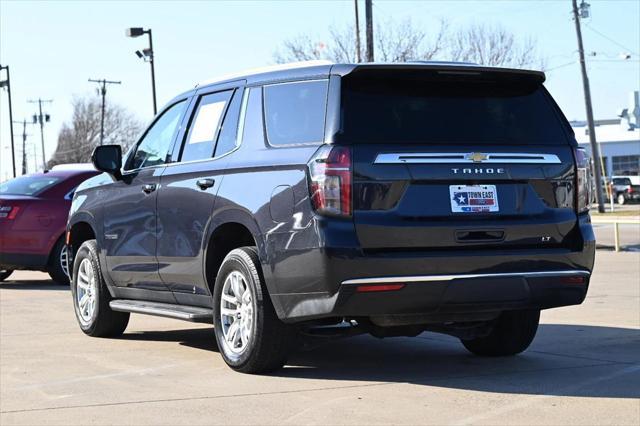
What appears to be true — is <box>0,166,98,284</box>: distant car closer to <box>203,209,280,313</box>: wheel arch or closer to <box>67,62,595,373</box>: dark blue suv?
<box>67,62,595,373</box>: dark blue suv

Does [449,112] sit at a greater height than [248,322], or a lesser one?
greater

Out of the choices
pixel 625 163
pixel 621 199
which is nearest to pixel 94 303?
pixel 621 199

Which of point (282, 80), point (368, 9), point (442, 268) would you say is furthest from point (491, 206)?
point (368, 9)

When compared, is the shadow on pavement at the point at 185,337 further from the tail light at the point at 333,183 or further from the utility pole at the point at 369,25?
the utility pole at the point at 369,25

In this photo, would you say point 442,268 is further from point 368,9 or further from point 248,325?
point 368,9

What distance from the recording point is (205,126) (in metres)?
8.32

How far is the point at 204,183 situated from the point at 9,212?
8.22m

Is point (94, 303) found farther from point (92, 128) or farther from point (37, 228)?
point (92, 128)

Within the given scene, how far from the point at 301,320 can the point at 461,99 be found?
5.57ft

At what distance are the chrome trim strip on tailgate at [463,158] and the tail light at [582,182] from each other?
0.20m

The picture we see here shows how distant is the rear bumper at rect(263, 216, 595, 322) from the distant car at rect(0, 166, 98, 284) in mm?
8949

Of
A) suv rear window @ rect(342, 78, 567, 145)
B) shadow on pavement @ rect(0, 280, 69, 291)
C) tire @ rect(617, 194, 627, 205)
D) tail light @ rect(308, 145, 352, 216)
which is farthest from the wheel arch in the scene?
tire @ rect(617, 194, 627, 205)

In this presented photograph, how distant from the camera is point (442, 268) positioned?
670 centimetres

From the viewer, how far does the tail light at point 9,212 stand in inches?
607
